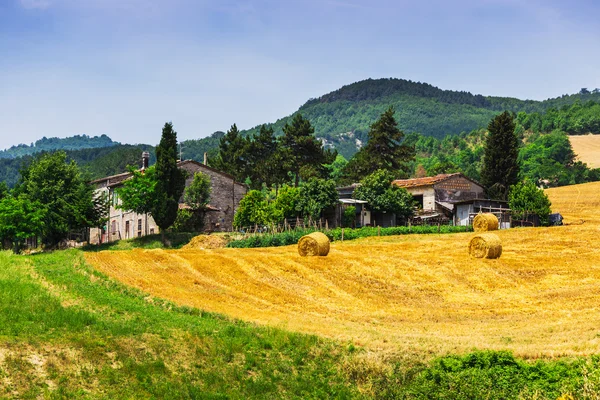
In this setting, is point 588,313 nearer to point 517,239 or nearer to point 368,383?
point 368,383

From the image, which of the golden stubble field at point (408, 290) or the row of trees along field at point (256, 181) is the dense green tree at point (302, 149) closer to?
the row of trees along field at point (256, 181)

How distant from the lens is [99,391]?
1850 cm

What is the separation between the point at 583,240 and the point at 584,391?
3391 cm

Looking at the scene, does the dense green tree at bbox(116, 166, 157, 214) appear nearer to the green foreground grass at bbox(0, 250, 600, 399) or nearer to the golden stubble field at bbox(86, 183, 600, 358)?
the golden stubble field at bbox(86, 183, 600, 358)

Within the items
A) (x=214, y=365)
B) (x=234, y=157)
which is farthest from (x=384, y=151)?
(x=214, y=365)

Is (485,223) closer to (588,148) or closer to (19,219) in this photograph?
(19,219)

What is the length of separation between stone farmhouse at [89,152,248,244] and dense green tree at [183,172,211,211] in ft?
4.29

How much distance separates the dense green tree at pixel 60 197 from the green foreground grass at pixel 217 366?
41468 millimetres

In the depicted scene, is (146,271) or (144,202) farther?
(144,202)

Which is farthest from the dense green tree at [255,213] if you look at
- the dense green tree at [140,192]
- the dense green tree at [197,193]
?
the dense green tree at [140,192]

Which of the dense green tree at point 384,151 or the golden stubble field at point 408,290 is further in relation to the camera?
the dense green tree at point 384,151

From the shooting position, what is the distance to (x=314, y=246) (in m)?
44.1

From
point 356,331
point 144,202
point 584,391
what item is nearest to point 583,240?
point 356,331

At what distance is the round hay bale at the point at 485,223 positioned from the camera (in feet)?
190
